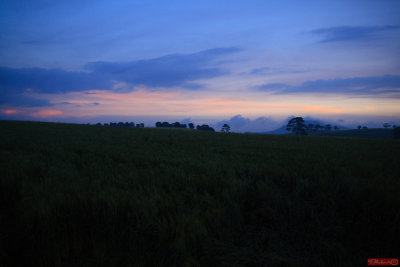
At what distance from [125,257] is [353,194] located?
353 centimetres

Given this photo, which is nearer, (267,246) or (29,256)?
(29,256)

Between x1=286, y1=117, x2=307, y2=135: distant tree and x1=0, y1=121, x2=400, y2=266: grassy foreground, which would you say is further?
x1=286, y1=117, x2=307, y2=135: distant tree

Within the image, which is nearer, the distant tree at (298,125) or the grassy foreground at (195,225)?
the grassy foreground at (195,225)

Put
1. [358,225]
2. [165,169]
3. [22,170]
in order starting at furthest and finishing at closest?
[165,169], [22,170], [358,225]

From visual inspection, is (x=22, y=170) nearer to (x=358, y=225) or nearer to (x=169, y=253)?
(x=169, y=253)

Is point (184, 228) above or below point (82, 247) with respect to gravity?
above

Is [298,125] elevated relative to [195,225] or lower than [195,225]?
elevated

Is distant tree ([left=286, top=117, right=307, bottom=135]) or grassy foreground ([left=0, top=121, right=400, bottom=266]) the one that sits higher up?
distant tree ([left=286, top=117, right=307, bottom=135])

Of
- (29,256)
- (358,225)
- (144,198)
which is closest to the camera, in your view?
(29,256)

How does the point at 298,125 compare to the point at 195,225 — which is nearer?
the point at 195,225

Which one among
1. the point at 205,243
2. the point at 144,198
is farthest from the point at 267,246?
the point at 144,198

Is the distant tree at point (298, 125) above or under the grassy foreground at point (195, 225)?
above

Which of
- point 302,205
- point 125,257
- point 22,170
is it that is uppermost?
point 22,170

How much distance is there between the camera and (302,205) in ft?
9.09
